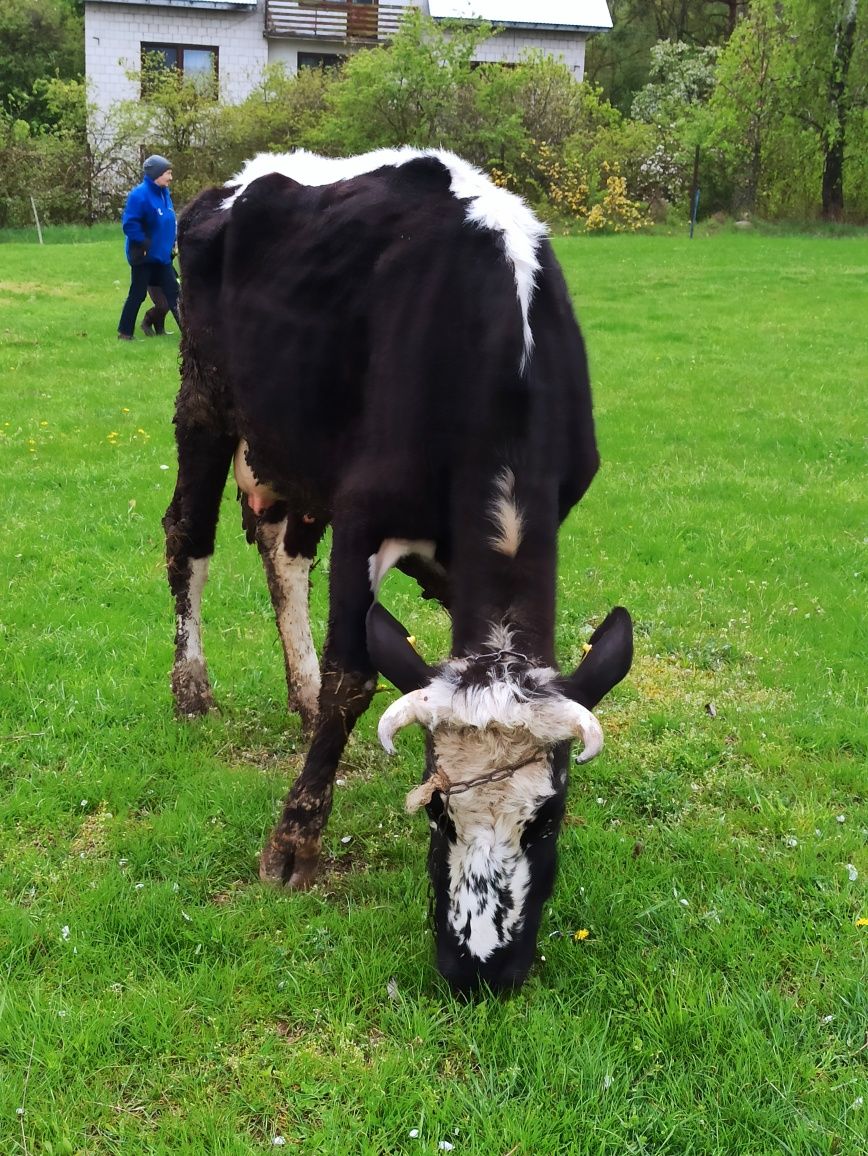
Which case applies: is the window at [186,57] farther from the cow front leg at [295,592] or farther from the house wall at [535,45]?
the cow front leg at [295,592]

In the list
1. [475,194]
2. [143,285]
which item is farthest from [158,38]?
Result: [475,194]

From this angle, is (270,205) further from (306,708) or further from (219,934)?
(219,934)

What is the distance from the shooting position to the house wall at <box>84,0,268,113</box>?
34469 millimetres

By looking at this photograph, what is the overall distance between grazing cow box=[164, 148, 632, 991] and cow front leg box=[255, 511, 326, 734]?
0.46m

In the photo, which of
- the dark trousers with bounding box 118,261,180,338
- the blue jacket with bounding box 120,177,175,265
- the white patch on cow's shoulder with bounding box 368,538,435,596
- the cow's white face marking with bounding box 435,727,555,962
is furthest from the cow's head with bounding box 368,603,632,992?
the dark trousers with bounding box 118,261,180,338

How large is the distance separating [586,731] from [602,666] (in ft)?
0.95

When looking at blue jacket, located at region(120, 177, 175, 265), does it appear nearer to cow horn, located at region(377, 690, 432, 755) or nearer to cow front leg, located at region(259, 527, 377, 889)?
cow front leg, located at region(259, 527, 377, 889)

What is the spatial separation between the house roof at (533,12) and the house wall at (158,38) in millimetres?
6657

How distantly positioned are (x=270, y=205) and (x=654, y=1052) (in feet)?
12.9

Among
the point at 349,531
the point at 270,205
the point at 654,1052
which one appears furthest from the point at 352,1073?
the point at 270,205

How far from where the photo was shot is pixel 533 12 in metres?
36.6

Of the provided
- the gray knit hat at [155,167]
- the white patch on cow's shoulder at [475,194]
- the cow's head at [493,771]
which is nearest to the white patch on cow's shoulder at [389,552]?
the cow's head at [493,771]

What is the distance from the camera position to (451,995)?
10.8ft

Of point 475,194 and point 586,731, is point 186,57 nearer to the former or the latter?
point 475,194
